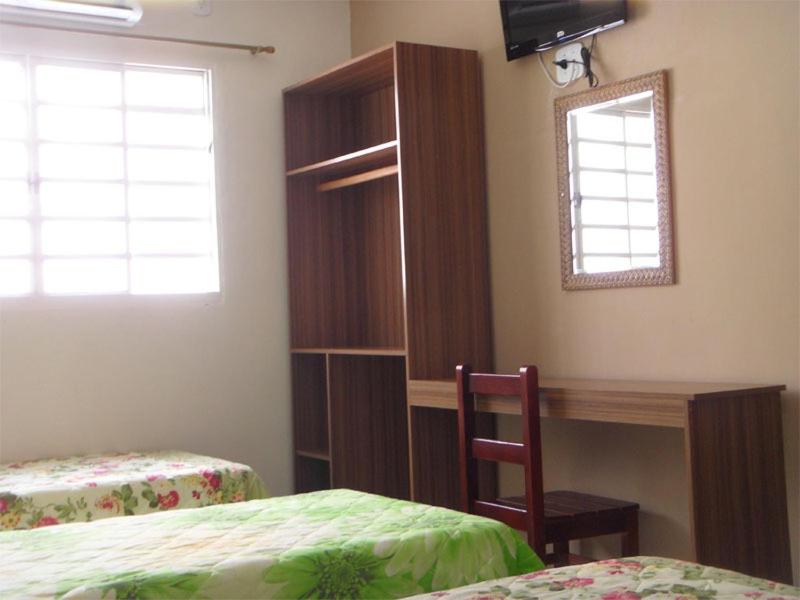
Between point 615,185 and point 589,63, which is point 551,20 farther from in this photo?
point 615,185

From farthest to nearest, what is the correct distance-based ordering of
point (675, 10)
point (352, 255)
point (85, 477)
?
point (352, 255) → point (85, 477) → point (675, 10)

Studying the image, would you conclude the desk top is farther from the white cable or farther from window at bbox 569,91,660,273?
the white cable

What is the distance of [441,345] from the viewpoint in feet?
12.3

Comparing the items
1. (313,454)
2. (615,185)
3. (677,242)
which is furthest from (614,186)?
(313,454)

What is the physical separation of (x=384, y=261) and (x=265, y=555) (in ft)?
7.71

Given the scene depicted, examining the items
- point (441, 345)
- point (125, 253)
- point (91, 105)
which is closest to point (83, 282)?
point (125, 253)

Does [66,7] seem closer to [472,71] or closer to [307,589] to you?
[472,71]

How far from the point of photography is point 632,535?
127 inches

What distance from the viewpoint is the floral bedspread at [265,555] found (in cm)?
198

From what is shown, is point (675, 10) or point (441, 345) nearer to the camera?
point (675, 10)

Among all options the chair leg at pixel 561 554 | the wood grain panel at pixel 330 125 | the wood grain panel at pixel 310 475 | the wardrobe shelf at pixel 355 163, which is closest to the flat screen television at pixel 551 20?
the wardrobe shelf at pixel 355 163

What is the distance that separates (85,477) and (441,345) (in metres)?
1.28

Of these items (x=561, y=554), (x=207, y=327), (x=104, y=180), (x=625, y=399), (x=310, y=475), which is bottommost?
(x=561, y=554)

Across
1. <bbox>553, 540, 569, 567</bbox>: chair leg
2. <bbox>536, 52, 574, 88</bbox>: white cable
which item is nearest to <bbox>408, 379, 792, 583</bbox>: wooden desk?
<bbox>553, 540, 569, 567</bbox>: chair leg
